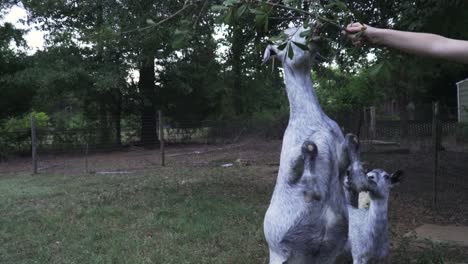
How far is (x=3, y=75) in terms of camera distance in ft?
55.4

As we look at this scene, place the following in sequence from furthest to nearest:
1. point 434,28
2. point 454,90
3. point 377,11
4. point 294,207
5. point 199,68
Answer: point 454,90, point 199,68, point 377,11, point 434,28, point 294,207

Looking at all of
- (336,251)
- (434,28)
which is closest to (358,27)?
(336,251)

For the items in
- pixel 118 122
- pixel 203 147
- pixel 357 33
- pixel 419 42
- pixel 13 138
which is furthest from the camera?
pixel 118 122

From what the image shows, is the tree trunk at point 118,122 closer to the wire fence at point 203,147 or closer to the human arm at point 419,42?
the wire fence at point 203,147

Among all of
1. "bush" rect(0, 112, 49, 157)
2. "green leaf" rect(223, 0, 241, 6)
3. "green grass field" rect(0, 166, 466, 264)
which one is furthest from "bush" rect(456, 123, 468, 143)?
"bush" rect(0, 112, 49, 157)

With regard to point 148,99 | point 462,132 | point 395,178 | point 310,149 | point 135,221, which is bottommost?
point 135,221

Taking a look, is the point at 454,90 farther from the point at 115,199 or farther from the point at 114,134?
the point at 115,199

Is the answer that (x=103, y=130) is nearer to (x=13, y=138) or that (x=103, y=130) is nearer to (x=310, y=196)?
(x=13, y=138)

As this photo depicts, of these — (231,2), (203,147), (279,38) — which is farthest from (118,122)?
(279,38)

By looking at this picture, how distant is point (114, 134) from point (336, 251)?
1598cm

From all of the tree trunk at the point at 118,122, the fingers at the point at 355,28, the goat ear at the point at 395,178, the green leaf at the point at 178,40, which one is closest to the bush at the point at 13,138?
the tree trunk at the point at 118,122

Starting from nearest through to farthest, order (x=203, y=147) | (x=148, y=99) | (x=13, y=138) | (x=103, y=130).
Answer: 1. (x=103, y=130)
2. (x=13, y=138)
3. (x=203, y=147)
4. (x=148, y=99)

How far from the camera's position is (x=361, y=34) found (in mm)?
2049

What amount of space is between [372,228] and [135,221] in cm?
429
